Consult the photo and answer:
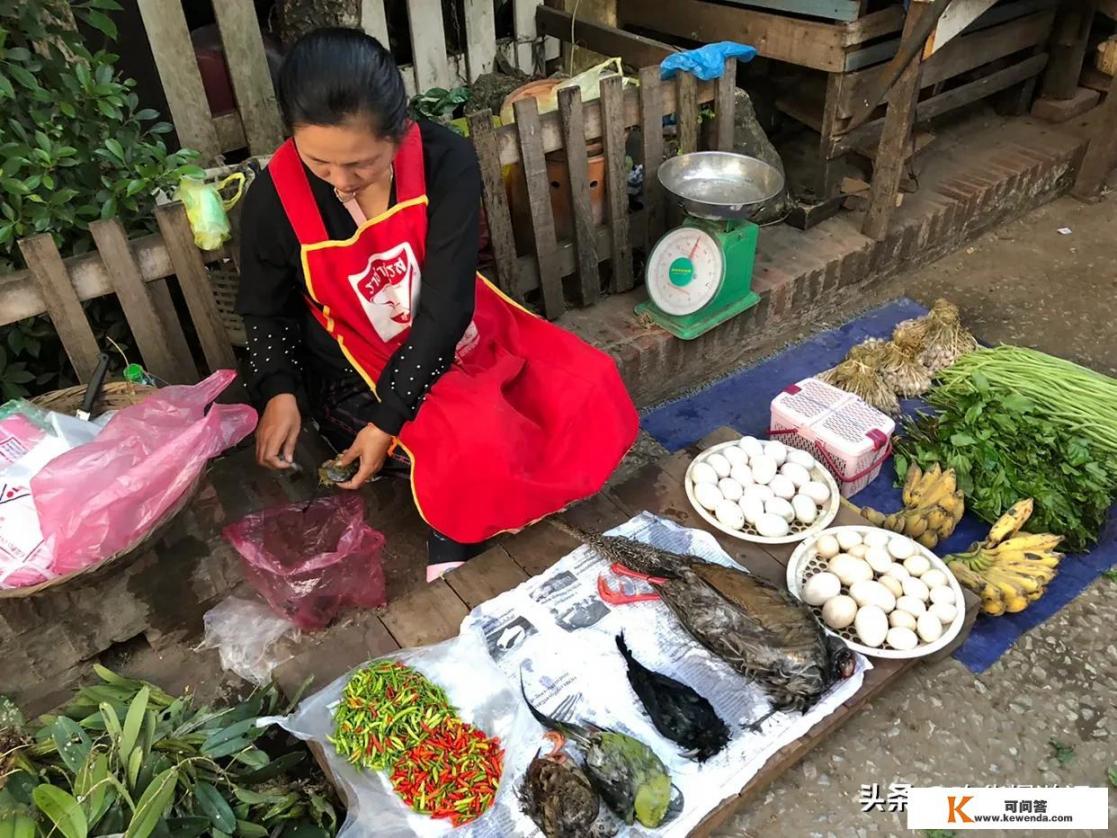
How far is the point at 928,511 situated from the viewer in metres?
2.78

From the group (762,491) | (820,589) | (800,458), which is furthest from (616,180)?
(820,589)

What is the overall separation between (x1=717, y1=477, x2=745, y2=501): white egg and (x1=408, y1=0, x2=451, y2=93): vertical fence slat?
2884mm

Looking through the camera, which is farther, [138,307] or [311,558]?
[138,307]

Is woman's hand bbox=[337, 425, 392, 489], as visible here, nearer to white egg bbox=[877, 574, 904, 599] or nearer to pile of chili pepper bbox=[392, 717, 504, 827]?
pile of chili pepper bbox=[392, 717, 504, 827]

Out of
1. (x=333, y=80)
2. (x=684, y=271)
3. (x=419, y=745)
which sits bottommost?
(x=419, y=745)

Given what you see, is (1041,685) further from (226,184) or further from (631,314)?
(226,184)

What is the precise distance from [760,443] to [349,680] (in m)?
1.52

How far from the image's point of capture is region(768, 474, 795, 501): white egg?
2615 mm

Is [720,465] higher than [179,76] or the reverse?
the reverse

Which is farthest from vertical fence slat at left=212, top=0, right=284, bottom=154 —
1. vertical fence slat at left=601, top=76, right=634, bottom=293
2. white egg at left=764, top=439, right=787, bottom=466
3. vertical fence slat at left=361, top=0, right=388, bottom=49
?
white egg at left=764, top=439, right=787, bottom=466

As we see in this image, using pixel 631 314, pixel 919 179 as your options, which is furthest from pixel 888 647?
pixel 919 179

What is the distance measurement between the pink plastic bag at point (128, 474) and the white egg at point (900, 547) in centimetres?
196

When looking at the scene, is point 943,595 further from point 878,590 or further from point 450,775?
point 450,775

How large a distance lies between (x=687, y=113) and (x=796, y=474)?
71.6 inches
